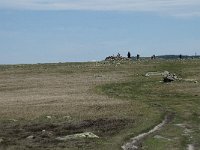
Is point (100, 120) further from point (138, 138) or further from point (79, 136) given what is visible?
point (138, 138)

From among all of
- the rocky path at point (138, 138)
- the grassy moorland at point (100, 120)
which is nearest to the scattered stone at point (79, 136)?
the grassy moorland at point (100, 120)

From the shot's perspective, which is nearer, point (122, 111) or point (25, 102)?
point (122, 111)

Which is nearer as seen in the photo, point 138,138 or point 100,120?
point 138,138

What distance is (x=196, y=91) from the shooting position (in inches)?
3034

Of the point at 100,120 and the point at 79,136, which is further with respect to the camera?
the point at 100,120

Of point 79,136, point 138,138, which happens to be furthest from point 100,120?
point 138,138

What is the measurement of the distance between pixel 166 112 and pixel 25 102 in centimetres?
2022

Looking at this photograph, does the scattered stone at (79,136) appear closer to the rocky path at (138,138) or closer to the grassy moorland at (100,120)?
the grassy moorland at (100,120)

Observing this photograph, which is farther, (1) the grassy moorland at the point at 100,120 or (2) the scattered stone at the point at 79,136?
(2) the scattered stone at the point at 79,136

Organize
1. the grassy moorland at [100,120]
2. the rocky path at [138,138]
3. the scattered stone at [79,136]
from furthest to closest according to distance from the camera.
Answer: the scattered stone at [79,136], the grassy moorland at [100,120], the rocky path at [138,138]

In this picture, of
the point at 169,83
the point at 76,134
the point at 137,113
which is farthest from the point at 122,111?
the point at 169,83

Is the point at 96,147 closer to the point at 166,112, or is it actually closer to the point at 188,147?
the point at 188,147

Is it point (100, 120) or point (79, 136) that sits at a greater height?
point (79, 136)

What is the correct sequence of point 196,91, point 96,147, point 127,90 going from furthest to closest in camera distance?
→ point 127,90
point 196,91
point 96,147
